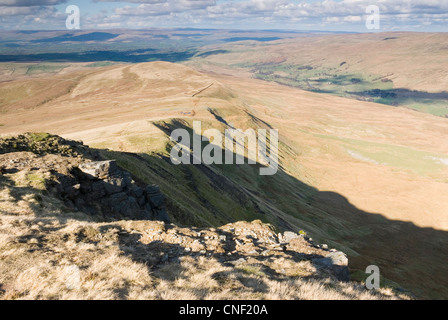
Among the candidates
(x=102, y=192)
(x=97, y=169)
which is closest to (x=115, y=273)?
(x=102, y=192)

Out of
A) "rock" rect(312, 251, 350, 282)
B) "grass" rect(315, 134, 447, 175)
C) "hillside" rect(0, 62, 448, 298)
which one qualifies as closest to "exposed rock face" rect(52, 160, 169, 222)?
"hillside" rect(0, 62, 448, 298)

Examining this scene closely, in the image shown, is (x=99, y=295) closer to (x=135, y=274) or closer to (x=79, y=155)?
(x=135, y=274)

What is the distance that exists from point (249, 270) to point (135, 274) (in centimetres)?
525

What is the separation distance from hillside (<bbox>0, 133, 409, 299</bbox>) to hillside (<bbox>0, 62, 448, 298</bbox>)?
11.2 metres

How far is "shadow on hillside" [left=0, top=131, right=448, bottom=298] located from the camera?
47656mm

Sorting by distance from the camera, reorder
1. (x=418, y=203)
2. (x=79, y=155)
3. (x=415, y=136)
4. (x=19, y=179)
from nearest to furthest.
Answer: (x=19, y=179)
(x=79, y=155)
(x=418, y=203)
(x=415, y=136)

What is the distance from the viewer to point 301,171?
101 metres

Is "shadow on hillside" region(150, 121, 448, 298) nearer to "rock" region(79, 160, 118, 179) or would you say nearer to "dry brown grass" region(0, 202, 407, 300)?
"rock" region(79, 160, 118, 179)

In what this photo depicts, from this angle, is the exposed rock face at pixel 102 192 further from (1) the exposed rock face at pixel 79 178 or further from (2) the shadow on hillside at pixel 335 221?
(2) the shadow on hillside at pixel 335 221

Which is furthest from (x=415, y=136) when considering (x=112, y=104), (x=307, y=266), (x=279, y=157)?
(x=307, y=266)

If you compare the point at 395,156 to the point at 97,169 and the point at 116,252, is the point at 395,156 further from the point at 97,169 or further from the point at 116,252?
the point at 116,252

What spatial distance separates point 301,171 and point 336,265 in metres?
87.6

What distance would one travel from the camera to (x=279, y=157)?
10238cm

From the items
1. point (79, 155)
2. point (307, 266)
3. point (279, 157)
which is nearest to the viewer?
point (307, 266)
